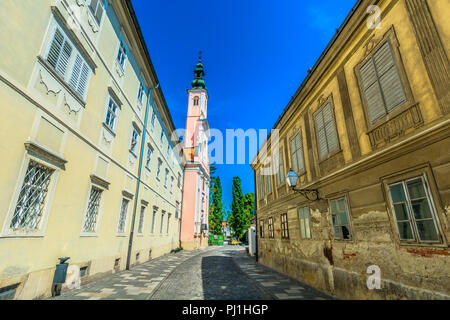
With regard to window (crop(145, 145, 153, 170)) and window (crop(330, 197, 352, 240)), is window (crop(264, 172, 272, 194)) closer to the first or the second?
window (crop(330, 197, 352, 240))

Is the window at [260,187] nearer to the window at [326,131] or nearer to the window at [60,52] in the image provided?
the window at [326,131]

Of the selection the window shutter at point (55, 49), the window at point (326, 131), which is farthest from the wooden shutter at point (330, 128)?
the window shutter at point (55, 49)

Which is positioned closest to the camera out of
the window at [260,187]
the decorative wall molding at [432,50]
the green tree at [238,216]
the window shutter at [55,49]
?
the decorative wall molding at [432,50]

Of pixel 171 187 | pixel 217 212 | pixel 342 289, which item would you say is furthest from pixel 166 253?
pixel 217 212

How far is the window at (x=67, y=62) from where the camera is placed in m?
5.97

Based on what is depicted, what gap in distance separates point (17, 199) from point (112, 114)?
544 centimetres

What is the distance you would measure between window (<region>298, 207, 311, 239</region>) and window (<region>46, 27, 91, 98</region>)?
906 centimetres

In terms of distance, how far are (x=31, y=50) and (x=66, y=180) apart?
3.44 metres

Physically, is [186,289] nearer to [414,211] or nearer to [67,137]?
[67,137]

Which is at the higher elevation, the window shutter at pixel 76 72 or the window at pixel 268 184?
the window shutter at pixel 76 72

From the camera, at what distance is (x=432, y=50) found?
13.0ft

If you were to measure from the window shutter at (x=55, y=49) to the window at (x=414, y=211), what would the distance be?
9021 millimetres

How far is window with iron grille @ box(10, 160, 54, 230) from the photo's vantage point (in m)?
4.93

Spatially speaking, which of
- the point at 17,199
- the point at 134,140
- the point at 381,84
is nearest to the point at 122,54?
the point at 134,140
